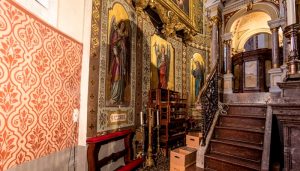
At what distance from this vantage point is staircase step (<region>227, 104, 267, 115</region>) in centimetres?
429

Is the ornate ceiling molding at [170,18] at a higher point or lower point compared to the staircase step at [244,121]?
higher

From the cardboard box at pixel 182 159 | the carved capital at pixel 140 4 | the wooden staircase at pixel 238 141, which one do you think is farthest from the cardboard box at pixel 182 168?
the carved capital at pixel 140 4

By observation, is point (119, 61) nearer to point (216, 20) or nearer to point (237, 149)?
point (237, 149)

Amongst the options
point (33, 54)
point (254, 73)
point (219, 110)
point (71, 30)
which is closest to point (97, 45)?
point (71, 30)

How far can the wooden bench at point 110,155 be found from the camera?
3.54 meters

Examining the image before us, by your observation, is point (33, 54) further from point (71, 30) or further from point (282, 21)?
point (282, 21)

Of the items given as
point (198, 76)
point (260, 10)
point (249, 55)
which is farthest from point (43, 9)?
point (249, 55)

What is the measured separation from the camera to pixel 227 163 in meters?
3.58

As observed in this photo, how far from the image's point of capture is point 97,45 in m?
4.12

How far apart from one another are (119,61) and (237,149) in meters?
3.48

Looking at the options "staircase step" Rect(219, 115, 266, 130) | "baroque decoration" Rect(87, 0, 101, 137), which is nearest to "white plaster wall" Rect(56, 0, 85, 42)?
"baroque decoration" Rect(87, 0, 101, 137)

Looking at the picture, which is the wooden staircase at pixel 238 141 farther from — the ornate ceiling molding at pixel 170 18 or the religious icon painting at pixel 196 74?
the religious icon painting at pixel 196 74

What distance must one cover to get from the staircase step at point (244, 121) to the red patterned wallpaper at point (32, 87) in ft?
11.7

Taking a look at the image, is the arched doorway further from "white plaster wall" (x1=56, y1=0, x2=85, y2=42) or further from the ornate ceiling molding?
"white plaster wall" (x1=56, y1=0, x2=85, y2=42)
